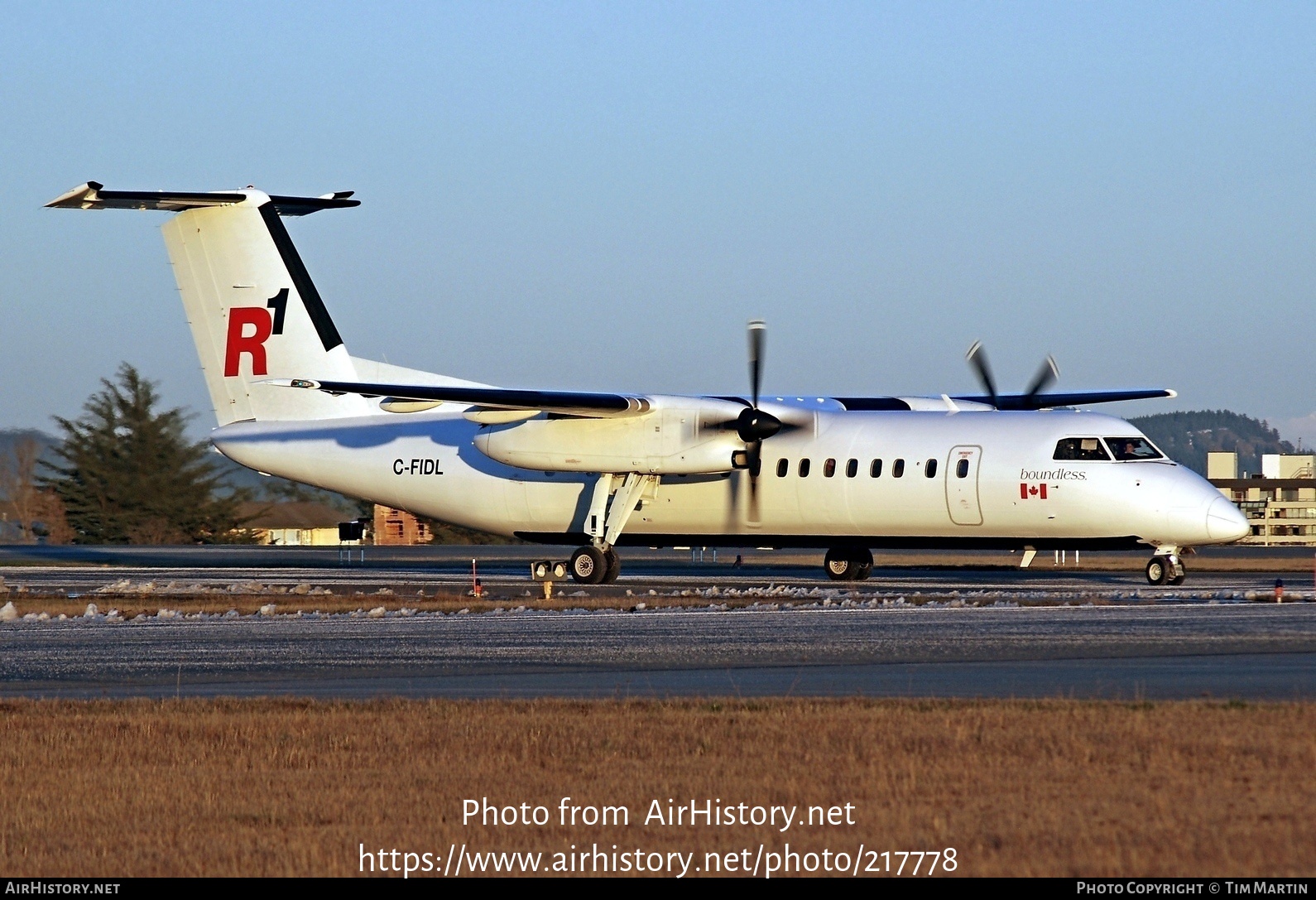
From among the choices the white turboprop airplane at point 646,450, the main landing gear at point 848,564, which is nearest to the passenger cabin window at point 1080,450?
the white turboprop airplane at point 646,450

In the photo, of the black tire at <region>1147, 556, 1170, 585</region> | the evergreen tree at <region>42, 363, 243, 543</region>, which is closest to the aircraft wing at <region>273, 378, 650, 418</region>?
the black tire at <region>1147, 556, 1170, 585</region>

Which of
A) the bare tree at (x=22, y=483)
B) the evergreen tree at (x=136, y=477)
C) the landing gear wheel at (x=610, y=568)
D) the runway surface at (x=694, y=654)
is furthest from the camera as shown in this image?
the bare tree at (x=22, y=483)

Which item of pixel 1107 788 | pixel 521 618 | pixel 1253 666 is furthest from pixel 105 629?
pixel 1107 788

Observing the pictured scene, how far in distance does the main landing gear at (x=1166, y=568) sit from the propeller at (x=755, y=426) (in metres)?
7.52

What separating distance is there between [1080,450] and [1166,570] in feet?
9.00

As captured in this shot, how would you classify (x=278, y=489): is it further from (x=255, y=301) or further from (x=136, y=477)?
(x=255, y=301)

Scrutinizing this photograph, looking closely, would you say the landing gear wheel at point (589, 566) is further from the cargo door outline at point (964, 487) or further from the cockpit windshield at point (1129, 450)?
the cockpit windshield at point (1129, 450)

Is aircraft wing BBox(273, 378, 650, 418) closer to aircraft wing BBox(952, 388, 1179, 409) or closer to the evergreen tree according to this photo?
aircraft wing BBox(952, 388, 1179, 409)

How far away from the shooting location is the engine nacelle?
110ft

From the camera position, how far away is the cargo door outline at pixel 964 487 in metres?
31.7

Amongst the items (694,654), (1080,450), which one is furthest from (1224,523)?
(694,654)

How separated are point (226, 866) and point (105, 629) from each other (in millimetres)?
15616

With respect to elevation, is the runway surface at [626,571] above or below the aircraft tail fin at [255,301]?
below

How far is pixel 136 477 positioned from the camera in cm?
6962
